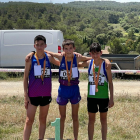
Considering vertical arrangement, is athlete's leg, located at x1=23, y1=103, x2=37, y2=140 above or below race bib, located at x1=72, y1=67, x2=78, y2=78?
below

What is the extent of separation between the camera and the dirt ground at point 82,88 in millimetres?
7759

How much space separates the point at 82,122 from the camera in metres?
4.96

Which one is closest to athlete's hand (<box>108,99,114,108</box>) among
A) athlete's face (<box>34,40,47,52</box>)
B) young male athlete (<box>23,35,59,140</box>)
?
young male athlete (<box>23,35,59,140</box>)

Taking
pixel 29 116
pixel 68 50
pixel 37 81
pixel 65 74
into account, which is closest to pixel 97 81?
pixel 65 74

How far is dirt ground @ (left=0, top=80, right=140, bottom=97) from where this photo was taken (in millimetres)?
7759

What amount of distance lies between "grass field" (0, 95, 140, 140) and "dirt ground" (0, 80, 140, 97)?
1.50 m

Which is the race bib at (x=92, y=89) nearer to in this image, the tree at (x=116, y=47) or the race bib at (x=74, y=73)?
the race bib at (x=74, y=73)

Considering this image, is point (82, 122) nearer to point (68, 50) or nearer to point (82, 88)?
point (68, 50)

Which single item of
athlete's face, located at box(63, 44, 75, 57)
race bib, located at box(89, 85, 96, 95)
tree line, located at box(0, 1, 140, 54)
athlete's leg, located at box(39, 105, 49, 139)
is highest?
tree line, located at box(0, 1, 140, 54)

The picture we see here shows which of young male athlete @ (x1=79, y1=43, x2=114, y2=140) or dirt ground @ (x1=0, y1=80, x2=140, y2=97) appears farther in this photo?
dirt ground @ (x1=0, y1=80, x2=140, y2=97)

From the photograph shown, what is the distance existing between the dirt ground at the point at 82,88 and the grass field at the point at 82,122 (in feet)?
4.94

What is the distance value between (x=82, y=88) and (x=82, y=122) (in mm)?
3542

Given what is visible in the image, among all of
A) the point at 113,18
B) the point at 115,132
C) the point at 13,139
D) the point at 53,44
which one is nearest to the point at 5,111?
the point at 13,139

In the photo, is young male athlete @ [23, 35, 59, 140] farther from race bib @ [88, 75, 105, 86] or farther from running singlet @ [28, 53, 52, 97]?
race bib @ [88, 75, 105, 86]
